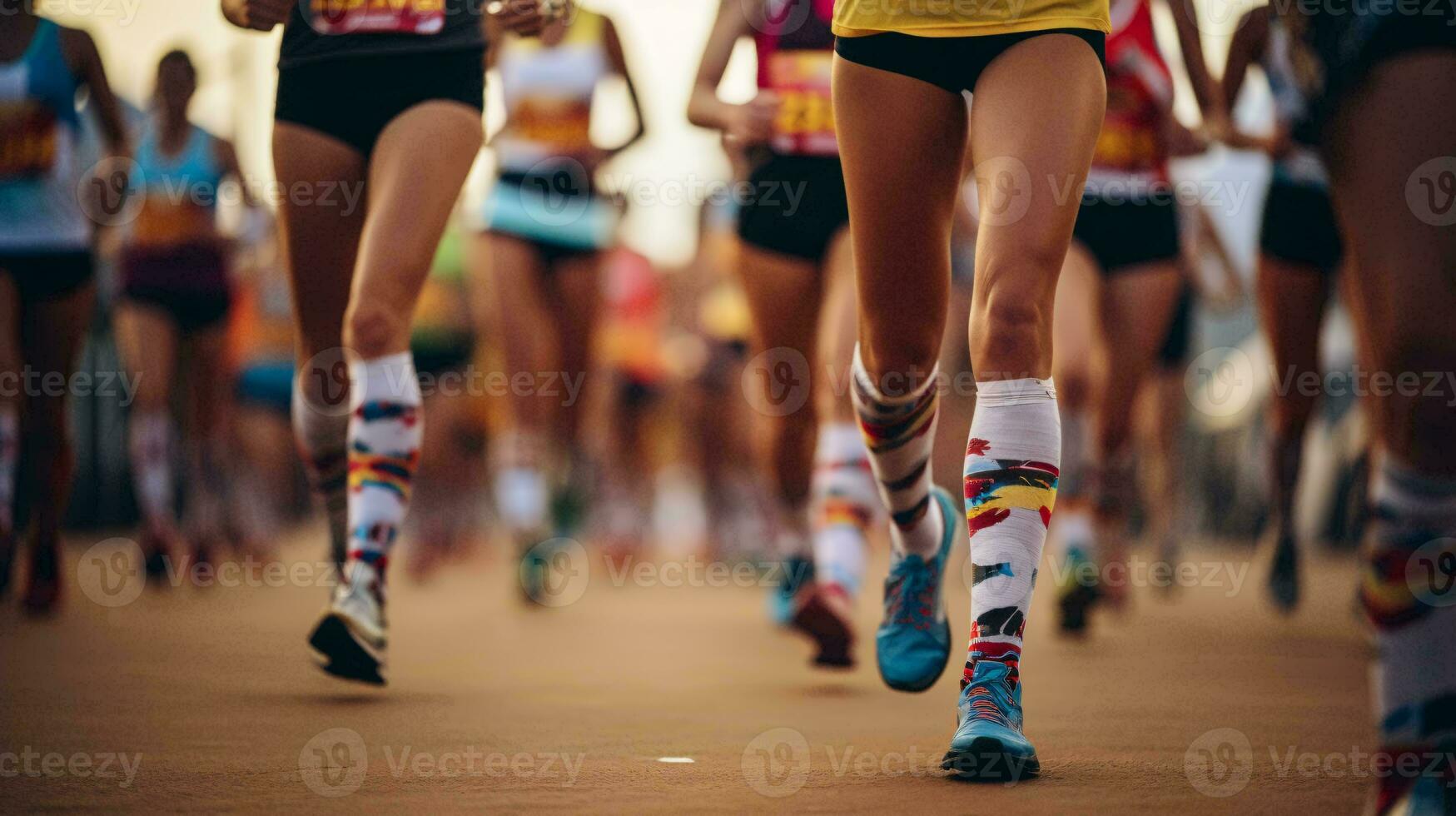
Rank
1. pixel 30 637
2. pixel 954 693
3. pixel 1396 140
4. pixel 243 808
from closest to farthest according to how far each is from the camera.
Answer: pixel 1396 140 < pixel 243 808 < pixel 954 693 < pixel 30 637

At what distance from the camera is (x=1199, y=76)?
555 centimetres

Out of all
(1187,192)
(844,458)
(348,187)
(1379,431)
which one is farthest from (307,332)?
(1187,192)

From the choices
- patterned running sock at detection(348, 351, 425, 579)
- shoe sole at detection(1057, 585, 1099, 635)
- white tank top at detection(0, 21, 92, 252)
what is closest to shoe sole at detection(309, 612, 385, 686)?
patterned running sock at detection(348, 351, 425, 579)

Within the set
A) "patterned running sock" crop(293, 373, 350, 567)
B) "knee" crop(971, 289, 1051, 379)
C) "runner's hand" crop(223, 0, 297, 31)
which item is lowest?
"patterned running sock" crop(293, 373, 350, 567)

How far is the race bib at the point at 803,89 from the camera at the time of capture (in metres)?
5.22

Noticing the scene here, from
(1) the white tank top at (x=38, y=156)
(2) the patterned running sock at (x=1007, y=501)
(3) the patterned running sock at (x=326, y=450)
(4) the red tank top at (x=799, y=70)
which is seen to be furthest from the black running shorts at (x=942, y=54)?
(1) the white tank top at (x=38, y=156)

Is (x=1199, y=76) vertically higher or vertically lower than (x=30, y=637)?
higher

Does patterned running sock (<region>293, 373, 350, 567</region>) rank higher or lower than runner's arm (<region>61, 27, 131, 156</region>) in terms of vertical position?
lower

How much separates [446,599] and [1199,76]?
4292mm

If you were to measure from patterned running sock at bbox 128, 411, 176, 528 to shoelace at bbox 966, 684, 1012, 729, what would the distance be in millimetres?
6071

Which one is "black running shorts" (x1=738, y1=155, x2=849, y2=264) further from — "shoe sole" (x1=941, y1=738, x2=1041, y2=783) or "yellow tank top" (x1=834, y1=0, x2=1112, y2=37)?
"shoe sole" (x1=941, y1=738, x2=1041, y2=783)

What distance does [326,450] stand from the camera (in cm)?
440

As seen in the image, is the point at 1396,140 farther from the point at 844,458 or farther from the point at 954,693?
the point at 844,458

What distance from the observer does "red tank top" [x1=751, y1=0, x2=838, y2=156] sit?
5.23 metres
